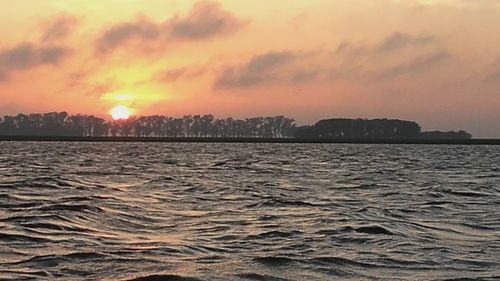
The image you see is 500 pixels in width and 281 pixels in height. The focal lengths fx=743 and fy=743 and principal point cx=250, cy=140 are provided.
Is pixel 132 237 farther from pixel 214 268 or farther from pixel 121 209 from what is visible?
Answer: pixel 121 209

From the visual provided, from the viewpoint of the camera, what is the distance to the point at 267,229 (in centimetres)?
1688

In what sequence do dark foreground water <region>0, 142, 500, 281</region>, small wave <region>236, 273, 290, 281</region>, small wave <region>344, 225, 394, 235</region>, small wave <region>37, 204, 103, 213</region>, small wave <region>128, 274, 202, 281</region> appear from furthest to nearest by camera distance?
1. small wave <region>37, 204, 103, 213</region>
2. small wave <region>344, 225, 394, 235</region>
3. dark foreground water <region>0, 142, 500, 281</region>
4. small wave <region>236, 273, 290, 281</region>
5. small wave <region>128, 274, 202, 281</region>

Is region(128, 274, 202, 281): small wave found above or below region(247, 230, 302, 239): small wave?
below

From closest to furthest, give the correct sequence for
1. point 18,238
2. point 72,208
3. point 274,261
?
point 274,261, point 18,238, point 72,208

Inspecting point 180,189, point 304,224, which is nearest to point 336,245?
point 304,224

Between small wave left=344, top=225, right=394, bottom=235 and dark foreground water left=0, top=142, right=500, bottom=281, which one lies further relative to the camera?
small wave left=344, top=225, right=394, bottom=235

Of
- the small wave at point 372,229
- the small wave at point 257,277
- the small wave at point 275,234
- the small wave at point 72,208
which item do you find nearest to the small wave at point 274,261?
the small wave at point 257,277

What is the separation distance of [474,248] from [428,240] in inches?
49.0

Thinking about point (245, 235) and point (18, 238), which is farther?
point (245, 235)

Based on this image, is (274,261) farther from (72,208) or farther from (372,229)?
(72,208)

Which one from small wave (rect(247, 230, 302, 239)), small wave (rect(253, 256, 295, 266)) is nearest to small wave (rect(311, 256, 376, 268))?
small wave (rect(253, 256, 295, 266))

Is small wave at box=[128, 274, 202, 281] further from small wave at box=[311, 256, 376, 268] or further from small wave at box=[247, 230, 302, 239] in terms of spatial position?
small wave at box=[247, 230, 302, 239]

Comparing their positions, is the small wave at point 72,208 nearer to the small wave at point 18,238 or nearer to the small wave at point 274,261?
the small wave at point 18,238

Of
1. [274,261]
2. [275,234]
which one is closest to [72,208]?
[275,234]
